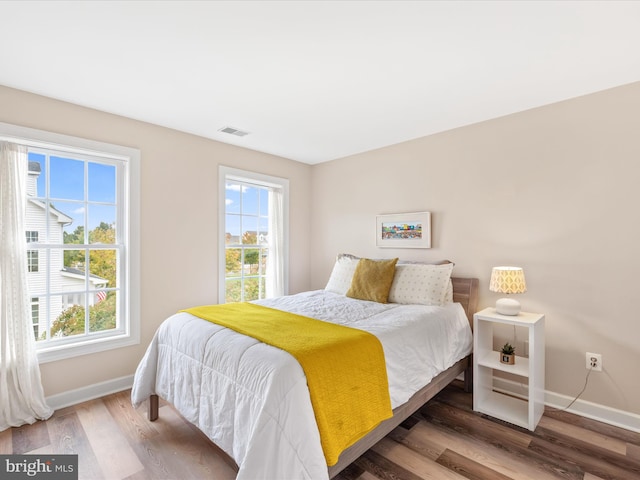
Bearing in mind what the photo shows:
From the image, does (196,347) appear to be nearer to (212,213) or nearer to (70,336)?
(70,336)

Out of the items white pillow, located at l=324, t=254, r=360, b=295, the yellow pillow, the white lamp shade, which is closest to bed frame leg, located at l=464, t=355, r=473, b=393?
the white lamp shade

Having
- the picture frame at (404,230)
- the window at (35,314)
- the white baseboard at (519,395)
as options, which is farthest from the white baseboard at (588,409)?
the window at (35,314)

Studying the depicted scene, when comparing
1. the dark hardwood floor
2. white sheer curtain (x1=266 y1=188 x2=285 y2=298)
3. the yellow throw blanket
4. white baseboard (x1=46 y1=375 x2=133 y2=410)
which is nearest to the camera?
the yellow throw blanket

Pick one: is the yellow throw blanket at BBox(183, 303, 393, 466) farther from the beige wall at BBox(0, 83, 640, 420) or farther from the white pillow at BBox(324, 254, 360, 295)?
the beige wall at BBox(0, 83, 640, 420)

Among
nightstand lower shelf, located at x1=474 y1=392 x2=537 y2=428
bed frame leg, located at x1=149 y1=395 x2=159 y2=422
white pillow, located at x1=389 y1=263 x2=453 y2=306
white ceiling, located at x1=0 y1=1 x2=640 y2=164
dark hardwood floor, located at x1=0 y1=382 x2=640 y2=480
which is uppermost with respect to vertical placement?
white ceiling, located at x1=0 y1=1 x2=640 y2=164

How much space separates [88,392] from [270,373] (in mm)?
2146

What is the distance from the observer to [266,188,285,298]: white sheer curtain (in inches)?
164

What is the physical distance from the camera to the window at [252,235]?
375 cm

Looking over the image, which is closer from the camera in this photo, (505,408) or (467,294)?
(505,408)

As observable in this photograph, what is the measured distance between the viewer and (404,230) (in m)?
3.54

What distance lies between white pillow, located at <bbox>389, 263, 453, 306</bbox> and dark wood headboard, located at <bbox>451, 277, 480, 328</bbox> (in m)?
0.21

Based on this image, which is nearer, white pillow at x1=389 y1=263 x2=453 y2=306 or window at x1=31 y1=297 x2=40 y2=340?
window at x1=31 y1=297 x2=40 y2=340

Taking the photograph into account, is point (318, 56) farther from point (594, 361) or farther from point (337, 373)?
point (594, 361)

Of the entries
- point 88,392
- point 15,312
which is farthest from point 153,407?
point 15,312
